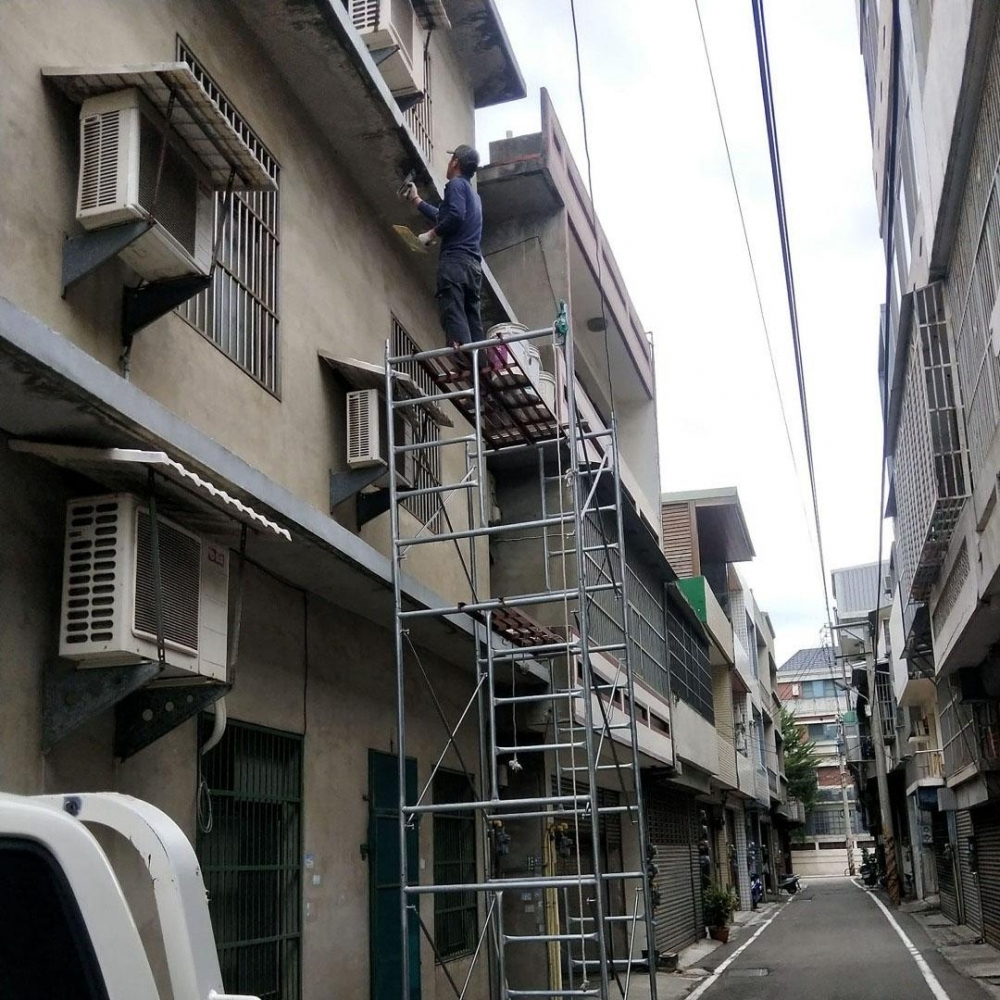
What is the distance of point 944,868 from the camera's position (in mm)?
30625

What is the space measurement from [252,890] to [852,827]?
278 ft

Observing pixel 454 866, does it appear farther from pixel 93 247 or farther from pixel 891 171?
pixel 891 171

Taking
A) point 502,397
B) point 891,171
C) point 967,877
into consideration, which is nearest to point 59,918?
point 502,397

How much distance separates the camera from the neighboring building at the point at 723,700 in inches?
957

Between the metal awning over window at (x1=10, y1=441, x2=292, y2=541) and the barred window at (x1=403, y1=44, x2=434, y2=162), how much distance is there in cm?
649

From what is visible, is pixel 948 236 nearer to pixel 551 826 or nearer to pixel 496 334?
pixel 496 334

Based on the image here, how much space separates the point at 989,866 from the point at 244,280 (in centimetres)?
1901

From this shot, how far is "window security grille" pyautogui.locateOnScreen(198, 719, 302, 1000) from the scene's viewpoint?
7070 mm

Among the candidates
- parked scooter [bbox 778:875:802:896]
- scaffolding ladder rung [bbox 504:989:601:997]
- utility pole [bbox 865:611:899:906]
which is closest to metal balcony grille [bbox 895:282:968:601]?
scaffolding ladder rung [bbox 504:989:601:997]

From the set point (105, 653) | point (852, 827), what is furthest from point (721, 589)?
point (852, 827)

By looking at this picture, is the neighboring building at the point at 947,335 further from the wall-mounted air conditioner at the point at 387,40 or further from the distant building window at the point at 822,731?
the distant building window at the point at 822,731

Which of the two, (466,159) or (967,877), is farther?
(967,877)

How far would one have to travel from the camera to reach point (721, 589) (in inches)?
1490

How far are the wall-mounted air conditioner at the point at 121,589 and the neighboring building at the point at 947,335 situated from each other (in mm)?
6733
